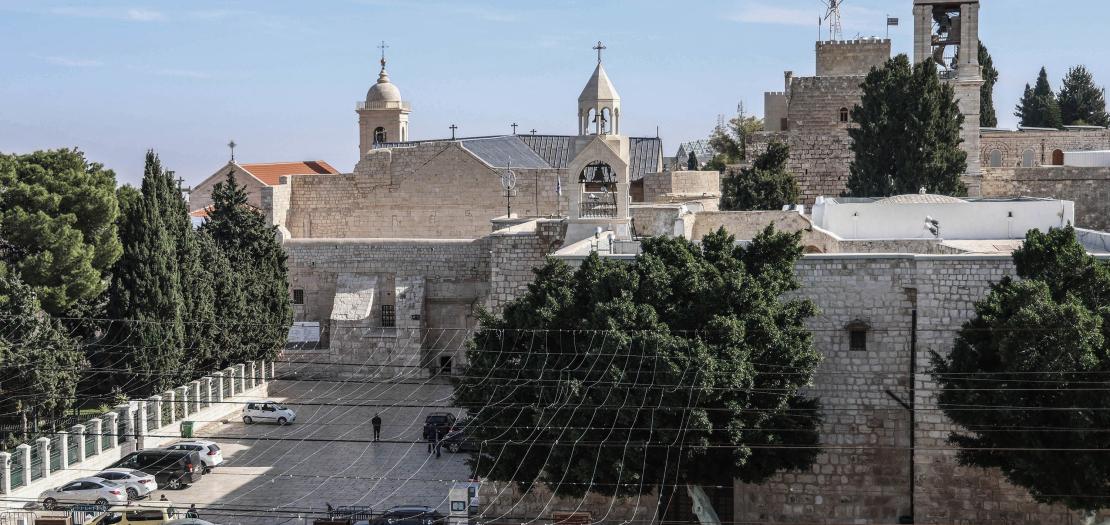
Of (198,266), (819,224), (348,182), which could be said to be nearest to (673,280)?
(819,224)

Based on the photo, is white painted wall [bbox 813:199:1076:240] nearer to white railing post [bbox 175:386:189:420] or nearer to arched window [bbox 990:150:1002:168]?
white railing post [bbox 175:386:189:420]

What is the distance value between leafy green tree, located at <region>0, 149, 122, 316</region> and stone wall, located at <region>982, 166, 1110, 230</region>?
23.7 m

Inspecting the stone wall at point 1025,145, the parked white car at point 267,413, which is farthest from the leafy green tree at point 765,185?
the parked white car at point 267,413

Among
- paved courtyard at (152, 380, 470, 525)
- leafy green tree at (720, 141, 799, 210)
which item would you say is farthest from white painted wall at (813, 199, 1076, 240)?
leafy green tree at (720, 141, 799, 210)

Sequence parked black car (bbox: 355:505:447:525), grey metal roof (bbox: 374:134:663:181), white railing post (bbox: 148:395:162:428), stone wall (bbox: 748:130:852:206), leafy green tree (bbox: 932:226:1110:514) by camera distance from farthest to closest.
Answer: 1. grey metal roof (bbox: 374:134:663:181)
2. stone wall (bbox: 748:130:852:206)
3. white railing post (bbox: 148:395:162:428)
4. parked black car (bbox: 355:505:447:525)
5. leafy green tree (bbox: 932:226:1110:514)

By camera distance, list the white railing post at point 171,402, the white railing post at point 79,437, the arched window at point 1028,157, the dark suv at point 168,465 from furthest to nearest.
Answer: the arched window at point 1028,157 → the white railing post at point 171,402 → the white railing post at point 79,437 → the dark suv at point 168,465

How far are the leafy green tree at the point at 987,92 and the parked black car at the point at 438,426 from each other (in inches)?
1244

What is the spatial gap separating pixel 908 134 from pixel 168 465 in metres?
20.9

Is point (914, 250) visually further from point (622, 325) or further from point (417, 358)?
point (417, 358)

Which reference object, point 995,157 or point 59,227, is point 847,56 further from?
point 59,227

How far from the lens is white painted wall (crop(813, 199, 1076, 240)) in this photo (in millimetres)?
29250

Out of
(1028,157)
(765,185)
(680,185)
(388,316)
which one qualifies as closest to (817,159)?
(765,185)

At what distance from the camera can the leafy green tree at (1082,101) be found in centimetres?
6831

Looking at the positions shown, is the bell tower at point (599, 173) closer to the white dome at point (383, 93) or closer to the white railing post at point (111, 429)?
the white railing post at point (111, 429)
